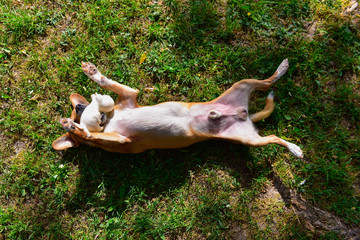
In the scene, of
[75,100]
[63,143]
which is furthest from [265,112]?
[63,143]

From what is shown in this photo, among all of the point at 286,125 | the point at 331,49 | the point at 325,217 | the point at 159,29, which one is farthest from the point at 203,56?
the point at 325,217

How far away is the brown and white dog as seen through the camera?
2.90 m

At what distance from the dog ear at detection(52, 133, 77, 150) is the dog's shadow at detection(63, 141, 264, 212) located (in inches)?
18.5

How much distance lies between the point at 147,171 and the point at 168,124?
2.87 feet

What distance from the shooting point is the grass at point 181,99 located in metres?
3.30

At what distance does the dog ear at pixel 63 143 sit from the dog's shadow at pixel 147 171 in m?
0.47

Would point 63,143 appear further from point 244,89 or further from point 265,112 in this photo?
point 265,112

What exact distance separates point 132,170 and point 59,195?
3.46ft

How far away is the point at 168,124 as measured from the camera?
289 centimetres

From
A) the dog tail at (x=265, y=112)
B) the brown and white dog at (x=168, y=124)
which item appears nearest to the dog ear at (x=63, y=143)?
the brown and white dog at (x=168, y=124)

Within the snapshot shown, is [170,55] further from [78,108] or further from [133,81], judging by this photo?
[78,108]

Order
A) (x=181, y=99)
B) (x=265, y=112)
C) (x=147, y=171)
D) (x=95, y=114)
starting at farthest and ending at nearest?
1. (x=181, y=99)
2. (x=147, y=171)
3. (x=265, y=112)
4. (x=95, y=114)

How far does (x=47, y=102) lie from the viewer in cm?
364

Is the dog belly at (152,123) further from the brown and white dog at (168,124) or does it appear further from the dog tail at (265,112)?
the dog tail at (265,112)
